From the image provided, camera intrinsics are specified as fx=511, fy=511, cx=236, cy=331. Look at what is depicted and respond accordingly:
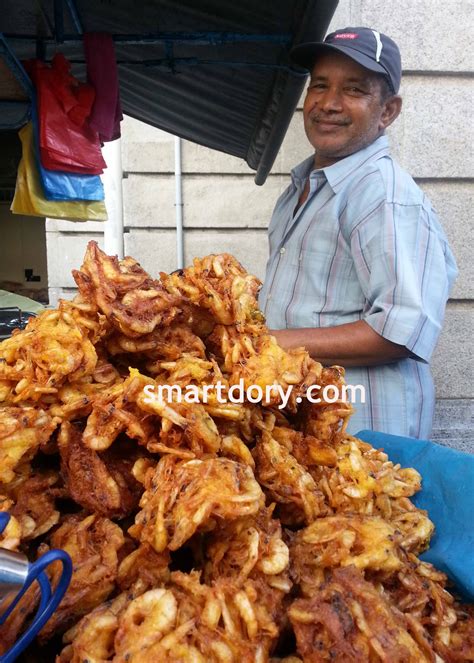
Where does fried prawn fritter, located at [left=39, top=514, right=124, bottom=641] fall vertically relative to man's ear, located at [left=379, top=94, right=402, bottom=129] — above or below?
below

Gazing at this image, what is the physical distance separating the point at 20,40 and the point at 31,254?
1088 cm

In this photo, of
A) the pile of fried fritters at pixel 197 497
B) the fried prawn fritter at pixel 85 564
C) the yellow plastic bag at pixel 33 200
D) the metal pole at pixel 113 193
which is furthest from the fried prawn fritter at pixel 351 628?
the metal pole at pixel 113 193

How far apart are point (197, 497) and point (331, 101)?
2.28m

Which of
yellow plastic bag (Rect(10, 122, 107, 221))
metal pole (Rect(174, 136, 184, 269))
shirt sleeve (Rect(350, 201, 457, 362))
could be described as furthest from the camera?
metal pole (Rect(174, 136, 184, 269))

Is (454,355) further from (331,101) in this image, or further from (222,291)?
(222,291)

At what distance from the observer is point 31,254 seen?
44.2 ft

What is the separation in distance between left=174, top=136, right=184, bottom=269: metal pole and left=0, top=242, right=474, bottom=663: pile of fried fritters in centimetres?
394

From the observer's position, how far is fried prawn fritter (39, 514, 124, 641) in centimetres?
99

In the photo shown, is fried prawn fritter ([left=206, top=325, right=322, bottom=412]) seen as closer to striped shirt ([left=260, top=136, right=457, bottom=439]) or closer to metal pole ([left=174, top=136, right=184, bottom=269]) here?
striped shirt ([left=260, top=136, right=457, bottom=439])

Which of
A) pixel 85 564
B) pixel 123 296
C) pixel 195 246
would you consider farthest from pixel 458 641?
pixel 195 246

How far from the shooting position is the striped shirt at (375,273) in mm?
2295

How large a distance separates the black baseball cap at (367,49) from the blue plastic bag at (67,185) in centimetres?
179

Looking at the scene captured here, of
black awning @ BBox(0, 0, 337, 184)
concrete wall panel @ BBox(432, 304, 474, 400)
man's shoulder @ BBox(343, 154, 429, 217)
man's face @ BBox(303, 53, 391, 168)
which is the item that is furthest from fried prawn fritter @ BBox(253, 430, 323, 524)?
concrete wall panel @ BBox(432, 304, 474, 400)

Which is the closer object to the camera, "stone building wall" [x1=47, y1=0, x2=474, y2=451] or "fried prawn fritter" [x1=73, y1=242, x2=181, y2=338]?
"fried prawn fritter" [x1=73, y1=242, x2=181, y2=338]
